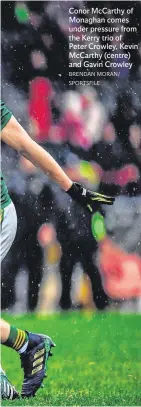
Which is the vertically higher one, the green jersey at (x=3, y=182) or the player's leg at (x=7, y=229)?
the green jersey at (x=3, y=182)

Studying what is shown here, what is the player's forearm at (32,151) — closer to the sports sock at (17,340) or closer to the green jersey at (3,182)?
the green jersey at (3,182)

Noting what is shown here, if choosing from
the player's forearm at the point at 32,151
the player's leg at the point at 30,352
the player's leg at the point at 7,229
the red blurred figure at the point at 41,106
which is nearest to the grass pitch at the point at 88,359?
the player's leg at the point at 30,352

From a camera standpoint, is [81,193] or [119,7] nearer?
[81,193]

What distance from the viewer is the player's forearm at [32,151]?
4371 millimetres

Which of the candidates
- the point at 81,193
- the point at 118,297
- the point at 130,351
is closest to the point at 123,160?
the point at 81,193

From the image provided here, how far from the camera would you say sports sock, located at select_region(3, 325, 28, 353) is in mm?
4547

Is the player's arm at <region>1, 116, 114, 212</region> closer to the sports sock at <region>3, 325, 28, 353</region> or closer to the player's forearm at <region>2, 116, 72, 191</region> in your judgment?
the player's forearm at <region>2, 116, 72, 191</region>

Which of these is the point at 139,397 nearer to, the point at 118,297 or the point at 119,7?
the point at 118,297

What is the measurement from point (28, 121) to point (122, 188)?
2.32 feet

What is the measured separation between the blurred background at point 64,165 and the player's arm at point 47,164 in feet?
1.15

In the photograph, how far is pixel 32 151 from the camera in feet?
14.3

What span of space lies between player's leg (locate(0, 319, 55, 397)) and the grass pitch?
58mm

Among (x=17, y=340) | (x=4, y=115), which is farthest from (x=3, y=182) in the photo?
(x=17, y=340)

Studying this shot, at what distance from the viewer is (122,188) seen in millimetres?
4871
